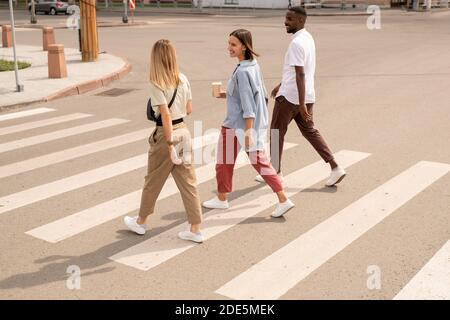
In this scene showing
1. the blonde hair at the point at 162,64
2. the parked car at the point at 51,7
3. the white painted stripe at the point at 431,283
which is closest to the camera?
the white painted stripe at the point at 431,283

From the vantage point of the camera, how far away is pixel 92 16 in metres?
16.9

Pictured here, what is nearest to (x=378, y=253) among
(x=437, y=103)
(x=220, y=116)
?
(x=220, y=116)

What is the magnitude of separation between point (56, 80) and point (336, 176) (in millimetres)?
9237

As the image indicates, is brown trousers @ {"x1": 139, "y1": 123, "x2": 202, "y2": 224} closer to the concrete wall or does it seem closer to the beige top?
the beige top

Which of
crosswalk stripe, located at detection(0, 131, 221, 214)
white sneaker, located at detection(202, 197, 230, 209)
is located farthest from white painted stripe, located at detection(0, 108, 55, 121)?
white sneaker, located at detection(202, 197, 230, 209)

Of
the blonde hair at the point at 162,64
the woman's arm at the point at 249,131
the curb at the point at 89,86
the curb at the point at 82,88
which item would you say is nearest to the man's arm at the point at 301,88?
the woman's arm at the point at 249,131

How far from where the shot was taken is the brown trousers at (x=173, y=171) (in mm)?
4770

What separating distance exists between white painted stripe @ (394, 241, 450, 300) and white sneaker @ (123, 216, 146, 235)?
2.33 metres

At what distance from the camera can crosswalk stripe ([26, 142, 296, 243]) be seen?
5230 mm

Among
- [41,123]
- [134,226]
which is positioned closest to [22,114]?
[41,123]

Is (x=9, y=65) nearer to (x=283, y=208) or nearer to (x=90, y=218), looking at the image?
(x=90, y=218)

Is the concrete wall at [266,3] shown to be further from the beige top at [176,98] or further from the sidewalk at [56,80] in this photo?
the beige top at [176,98]

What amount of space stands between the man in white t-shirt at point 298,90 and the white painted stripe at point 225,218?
0.37 meters
